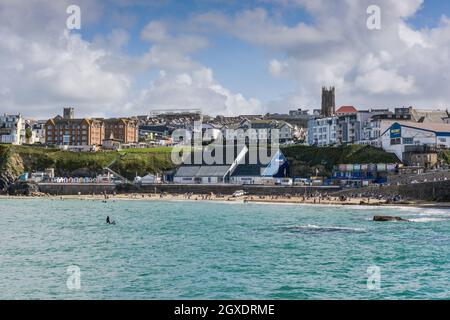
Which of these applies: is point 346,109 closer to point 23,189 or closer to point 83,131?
point 83,131

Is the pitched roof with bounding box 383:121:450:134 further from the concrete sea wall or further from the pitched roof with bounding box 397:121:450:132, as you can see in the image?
the concrete sea wall

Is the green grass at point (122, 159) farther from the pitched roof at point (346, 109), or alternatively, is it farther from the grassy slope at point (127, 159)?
the pitched roof at point (346, 109)

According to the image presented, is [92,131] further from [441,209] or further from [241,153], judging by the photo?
[441,209]

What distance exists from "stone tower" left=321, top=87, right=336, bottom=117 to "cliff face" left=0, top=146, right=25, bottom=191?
101102mm

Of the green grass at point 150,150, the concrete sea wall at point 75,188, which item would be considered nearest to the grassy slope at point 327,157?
Result: the green grass at point 150,150

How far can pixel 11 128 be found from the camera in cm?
15850

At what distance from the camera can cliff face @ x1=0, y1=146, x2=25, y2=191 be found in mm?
121875

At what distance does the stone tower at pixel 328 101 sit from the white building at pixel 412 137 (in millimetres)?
81372

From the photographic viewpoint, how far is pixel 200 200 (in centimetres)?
9562

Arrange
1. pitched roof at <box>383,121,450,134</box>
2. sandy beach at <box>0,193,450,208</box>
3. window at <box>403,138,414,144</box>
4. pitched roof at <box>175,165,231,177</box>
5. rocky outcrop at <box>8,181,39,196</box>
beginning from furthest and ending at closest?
pitched roof at <box>175,165,231,177</box> → rocky outcrop at <box>8,181,39,196</box> → pitched roof at <box>383,121,450,134</box> → window at <box>403,138,414,144</box> → sandy beach at <box>0,193,450,208</box>

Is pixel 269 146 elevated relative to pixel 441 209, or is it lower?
elevated

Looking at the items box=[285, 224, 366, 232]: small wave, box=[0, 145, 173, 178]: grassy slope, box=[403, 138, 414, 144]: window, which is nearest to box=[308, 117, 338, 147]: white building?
box=[403, 138, 414, 144]: window
